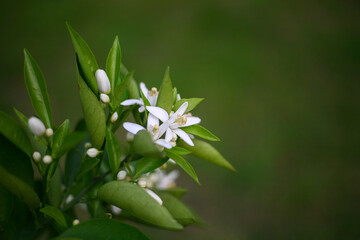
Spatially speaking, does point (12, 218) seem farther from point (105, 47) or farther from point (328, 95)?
point (328, 95)

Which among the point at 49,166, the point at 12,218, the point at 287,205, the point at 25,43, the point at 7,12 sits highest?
the point at 7,12

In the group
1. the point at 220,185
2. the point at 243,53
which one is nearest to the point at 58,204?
the point at 220,185

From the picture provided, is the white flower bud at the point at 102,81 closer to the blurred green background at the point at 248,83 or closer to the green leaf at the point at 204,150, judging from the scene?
the green leaf at the point at 204,150

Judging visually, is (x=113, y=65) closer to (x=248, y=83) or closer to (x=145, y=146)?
(x=145, y=146)

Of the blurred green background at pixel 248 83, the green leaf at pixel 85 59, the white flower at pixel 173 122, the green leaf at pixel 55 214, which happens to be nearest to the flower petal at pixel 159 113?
the white flower at pixel 173 122

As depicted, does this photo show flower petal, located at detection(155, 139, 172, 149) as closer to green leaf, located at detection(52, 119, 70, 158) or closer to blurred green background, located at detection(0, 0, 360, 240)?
green leaf, located at detection(52, 119, 70, 158)
